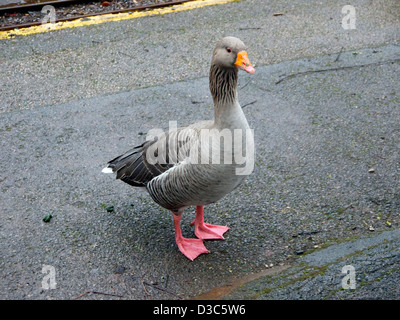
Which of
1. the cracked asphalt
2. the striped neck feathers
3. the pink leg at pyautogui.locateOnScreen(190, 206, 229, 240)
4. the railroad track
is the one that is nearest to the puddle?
the cracked asphalt

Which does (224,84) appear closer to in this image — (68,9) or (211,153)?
(211,153)

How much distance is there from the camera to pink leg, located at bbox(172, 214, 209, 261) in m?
3.67

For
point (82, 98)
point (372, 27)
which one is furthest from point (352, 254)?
point (372, 27)

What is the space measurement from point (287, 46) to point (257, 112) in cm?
168

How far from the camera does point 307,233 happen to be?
381cm

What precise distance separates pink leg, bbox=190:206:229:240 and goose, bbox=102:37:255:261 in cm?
19

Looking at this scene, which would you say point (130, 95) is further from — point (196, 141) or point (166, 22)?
point (196, 141)

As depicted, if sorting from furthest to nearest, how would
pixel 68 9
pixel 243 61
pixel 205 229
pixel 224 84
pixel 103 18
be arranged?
1. pixel 68 9
2. pixel 103 18
3. pixel 205 229
4. pixel 224 84
5. pixel 243 61

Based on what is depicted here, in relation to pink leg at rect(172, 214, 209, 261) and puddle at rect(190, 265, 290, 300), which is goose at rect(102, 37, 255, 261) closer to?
pink leg at rect(172, 214, 209, 261)

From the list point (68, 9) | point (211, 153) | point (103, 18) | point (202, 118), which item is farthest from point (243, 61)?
point (68, 9)

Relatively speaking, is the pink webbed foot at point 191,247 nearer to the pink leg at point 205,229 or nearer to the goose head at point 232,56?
the pink leg at point 205,229

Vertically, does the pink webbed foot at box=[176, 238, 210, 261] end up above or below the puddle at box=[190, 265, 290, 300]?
above

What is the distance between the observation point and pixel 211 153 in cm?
315

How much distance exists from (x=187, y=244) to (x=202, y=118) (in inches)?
76.5
